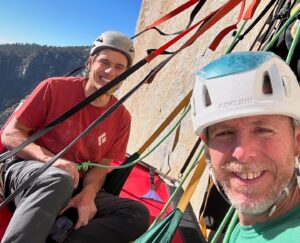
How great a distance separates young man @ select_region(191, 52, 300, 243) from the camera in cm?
130

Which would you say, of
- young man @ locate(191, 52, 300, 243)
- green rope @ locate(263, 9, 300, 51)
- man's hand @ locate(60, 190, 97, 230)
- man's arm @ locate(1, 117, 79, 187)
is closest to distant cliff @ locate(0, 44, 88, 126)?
man's arm @ locate(1, 117, 79, 187)

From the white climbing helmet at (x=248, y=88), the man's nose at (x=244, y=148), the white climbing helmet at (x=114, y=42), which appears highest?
the white climbing helmet at (x=114, y=42)

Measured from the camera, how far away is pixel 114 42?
2898mm

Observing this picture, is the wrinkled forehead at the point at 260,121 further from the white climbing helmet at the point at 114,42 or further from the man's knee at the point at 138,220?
the white climbing helmet at the point at 114,42

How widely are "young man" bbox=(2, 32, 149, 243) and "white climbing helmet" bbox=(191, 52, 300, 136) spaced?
1.17 m

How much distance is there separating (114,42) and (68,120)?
0.63 meters

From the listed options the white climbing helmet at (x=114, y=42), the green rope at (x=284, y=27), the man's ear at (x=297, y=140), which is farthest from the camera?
the white climbing helmet at (x=114, y=42)

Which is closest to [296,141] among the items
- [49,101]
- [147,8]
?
[49,101]

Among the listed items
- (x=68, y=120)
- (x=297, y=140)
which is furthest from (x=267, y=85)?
(x=68, y=120)

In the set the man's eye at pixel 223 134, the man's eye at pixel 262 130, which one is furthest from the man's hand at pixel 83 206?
the man's eye at pixel 262 130

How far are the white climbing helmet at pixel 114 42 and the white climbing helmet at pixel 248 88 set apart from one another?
4.92 feet

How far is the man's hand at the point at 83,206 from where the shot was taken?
252 cm

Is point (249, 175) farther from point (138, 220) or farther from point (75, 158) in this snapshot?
point (75, 158)

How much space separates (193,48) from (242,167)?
9060 mm
